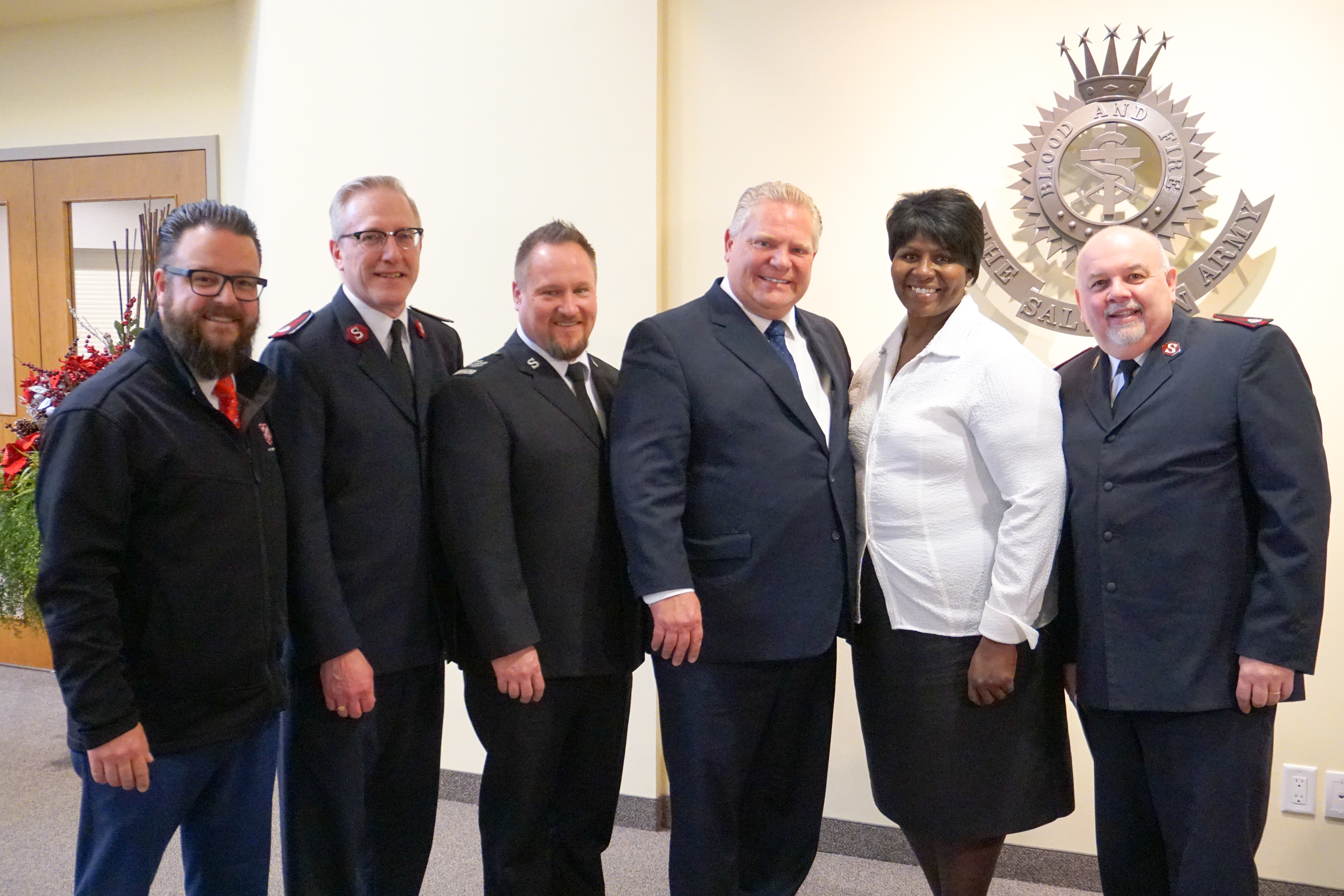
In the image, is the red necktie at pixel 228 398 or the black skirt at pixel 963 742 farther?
the black skirt at pixel 963 742

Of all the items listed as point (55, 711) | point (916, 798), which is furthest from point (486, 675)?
point (55, 711)

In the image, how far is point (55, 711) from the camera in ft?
13.3

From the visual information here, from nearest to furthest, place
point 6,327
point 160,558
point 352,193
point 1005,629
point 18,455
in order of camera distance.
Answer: point 160,558, point 1005,629, point 352,193, point 18,455, point 6,327

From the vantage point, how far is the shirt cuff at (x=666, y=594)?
1.91 meters

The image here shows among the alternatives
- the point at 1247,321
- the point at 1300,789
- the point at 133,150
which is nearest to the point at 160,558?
the point at 1247,321

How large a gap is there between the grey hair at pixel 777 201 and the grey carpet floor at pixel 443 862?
1.76m

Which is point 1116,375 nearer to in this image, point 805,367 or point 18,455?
point 805,367

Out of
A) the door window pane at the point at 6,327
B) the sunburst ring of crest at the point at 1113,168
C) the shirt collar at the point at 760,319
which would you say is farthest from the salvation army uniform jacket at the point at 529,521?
the door window pane at the point at 6,327

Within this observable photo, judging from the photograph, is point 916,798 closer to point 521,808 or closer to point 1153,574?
point 1153,574

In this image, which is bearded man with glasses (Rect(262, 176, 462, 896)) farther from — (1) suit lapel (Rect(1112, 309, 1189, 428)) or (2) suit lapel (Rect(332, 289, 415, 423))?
(1) suit lapel (Rect(1112, 309, 1189, 428))

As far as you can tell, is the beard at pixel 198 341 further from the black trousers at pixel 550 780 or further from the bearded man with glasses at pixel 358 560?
the black trousers at pixel 550 780

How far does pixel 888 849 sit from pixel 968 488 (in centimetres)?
145

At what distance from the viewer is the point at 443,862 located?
2832 millimetres

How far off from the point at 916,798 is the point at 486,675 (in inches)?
34.8
